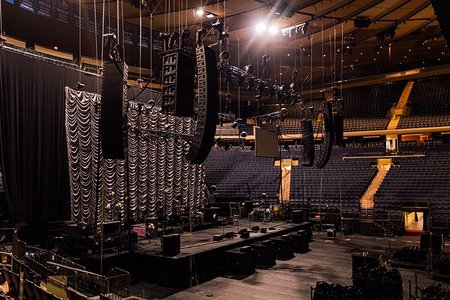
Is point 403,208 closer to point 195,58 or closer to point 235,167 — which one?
point 235,167

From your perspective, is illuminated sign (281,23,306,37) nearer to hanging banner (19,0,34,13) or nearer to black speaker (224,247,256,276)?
black speaker (224,247,256,276)

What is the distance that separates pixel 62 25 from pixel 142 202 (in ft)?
24.2

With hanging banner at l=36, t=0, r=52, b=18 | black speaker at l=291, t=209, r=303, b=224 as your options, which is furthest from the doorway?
hanging banner at l=36, t=0, r=52, b=18

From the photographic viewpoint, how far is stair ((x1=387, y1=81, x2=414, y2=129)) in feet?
66.3

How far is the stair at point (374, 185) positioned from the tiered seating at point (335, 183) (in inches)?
15.1

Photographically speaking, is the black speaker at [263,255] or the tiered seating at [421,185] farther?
the tiered seating at [421,185]

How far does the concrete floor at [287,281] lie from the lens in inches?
280

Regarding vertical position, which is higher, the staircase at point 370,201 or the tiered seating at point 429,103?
the tiered seating at point 429,103

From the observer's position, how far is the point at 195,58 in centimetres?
546

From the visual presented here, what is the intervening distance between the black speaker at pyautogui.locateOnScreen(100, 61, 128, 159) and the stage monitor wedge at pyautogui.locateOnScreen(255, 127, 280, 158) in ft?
23.6

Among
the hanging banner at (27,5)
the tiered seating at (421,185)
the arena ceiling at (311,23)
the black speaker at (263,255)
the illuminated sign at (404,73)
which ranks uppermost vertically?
the arena ceiling at (311,23)

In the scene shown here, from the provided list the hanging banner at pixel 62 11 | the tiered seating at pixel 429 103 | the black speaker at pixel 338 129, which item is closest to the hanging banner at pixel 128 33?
the hanging banner at pixel 62 11

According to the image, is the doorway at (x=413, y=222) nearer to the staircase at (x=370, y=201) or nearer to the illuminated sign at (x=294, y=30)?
the staircase at (x=370, y=201)

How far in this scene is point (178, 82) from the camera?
5133 millimetres
